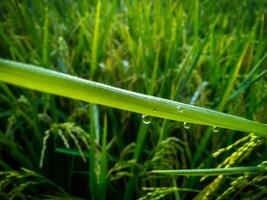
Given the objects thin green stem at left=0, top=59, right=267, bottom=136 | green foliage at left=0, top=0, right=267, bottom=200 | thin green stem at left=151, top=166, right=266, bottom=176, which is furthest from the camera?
green foliage at left=0, top=0, right=267, bottom=200

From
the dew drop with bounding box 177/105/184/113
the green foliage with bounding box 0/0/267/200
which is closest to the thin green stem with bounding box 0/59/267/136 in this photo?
the dew drop with bounding box 177/105/184/113

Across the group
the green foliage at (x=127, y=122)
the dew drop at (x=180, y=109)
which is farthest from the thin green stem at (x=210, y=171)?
the dew drop at (x=180, y=109)

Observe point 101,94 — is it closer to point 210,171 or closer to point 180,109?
point 180,109

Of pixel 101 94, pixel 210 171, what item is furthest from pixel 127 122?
pixel 101 94

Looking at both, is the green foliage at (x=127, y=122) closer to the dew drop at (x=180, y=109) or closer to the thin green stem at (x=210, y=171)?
the thin green stem at (x=210, y=171)

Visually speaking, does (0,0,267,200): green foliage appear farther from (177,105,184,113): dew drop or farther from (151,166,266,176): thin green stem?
(177,105,184,113): dew drop

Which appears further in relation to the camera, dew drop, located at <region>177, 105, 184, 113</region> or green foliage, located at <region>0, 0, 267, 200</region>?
green foliage, located at <region>0, 0, 267, 200</region>
